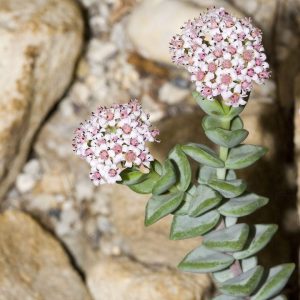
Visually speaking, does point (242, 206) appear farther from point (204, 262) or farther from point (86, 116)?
point (86, 116)

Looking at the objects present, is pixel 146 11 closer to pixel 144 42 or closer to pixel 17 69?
pixel 144 42

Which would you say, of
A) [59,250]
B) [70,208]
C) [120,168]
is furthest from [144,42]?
[120,168]

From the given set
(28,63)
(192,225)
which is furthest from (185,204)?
(28,63)

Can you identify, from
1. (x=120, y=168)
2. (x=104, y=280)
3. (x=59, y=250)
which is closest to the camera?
(x=120, y=168)

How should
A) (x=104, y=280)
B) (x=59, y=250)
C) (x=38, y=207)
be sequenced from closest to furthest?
(x=104, y=280)
(x=59, y=250)
(x=38, y=207)

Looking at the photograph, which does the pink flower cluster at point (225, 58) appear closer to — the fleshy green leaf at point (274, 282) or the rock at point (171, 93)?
the fleshy green leaf at point (274, 282)

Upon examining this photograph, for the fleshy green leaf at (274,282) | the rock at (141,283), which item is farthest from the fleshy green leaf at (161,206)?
the rock at (141,283)
